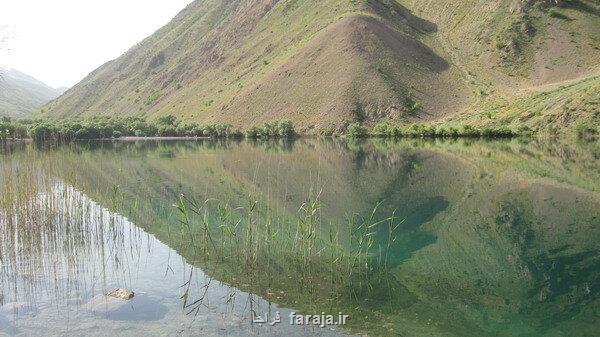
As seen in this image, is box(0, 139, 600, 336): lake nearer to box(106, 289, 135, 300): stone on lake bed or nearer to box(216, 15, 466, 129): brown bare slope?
box(106, 289, 135, 300): stone on lake bed

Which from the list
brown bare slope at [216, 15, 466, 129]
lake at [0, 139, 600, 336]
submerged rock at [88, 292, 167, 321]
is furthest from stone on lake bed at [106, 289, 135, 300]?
brown bare slope at [216, 15, 466, 129]

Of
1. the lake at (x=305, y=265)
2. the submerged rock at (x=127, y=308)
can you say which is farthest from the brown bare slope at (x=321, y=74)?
the submerged rock at (x=127, y=308)

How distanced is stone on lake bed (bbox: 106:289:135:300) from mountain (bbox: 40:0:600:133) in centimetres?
8740

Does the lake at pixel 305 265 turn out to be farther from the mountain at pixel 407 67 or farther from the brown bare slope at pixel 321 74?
the brown bare slope at pixel 321 74

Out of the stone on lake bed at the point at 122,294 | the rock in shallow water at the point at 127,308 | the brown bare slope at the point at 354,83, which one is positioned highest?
the brown bare slope at the point at 354,83

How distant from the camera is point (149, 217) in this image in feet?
94.1

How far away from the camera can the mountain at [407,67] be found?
116 metres

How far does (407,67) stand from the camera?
434ft

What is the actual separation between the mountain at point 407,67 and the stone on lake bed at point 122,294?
87403 mm

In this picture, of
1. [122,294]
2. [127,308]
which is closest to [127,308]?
[127,308]

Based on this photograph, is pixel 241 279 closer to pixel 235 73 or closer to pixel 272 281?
pixel 272 281

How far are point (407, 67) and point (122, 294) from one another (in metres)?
125

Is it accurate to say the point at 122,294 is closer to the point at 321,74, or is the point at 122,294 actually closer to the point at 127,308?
the point at 127,308

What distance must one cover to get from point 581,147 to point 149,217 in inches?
2375
